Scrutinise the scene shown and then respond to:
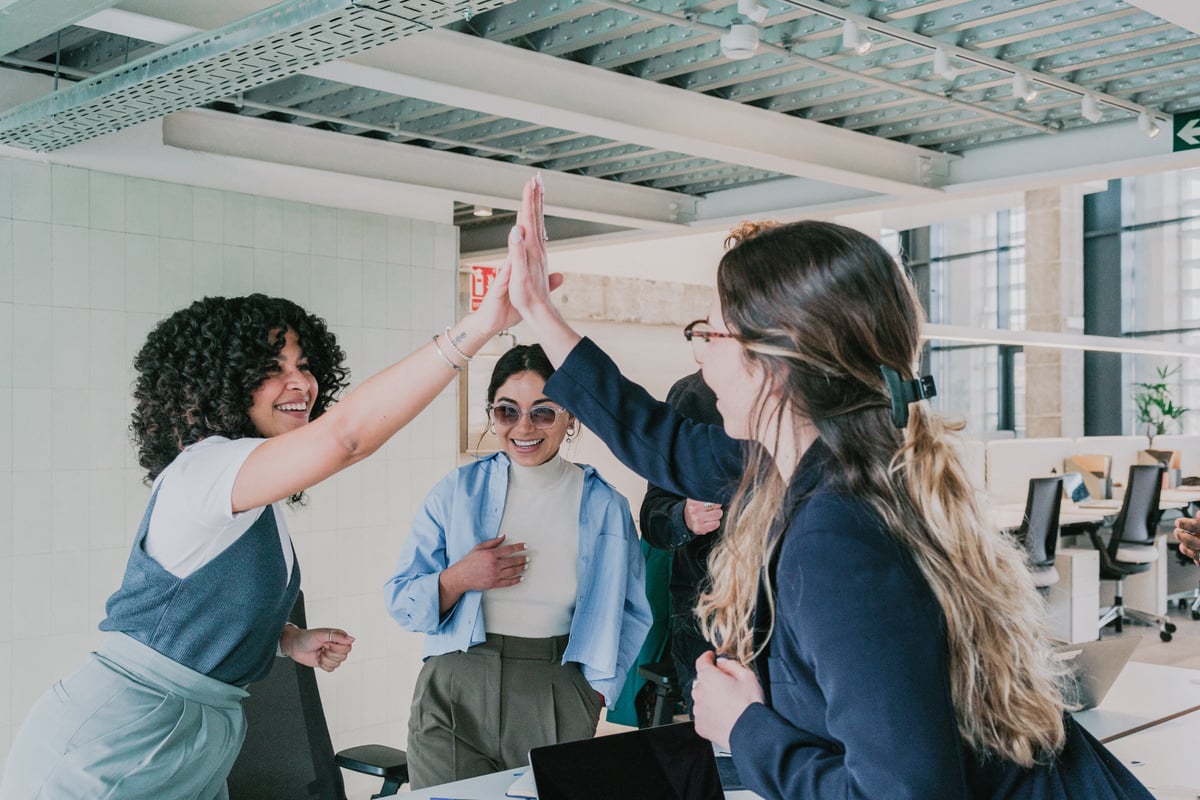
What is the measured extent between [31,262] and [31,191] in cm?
25

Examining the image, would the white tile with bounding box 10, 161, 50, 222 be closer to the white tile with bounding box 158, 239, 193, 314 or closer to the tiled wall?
the tiled wall

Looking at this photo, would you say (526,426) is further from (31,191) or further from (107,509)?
(31,191)

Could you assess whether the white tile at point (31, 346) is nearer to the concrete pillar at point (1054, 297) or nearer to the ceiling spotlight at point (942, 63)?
the ceiling spotlight at point (942, 63)

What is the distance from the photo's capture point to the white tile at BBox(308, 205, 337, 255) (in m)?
4.72

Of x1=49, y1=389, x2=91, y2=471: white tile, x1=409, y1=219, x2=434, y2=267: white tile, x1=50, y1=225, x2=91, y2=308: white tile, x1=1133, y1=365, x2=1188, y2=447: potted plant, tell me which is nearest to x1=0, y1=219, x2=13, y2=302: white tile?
x1=50, y1=225, x2=91, y2=308: white tile

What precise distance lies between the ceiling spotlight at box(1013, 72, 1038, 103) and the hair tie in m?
2.72

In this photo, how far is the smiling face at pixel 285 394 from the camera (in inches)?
82.8

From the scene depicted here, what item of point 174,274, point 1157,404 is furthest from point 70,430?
point 1157,404

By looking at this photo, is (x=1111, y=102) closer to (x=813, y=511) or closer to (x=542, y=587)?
(x=542, y=587)

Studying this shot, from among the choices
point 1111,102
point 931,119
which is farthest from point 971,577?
point 931,119

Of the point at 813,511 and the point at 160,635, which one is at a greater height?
the point at 813,511

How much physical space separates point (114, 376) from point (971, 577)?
3.64 m

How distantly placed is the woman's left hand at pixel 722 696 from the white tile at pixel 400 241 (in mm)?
3900

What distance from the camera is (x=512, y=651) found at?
2.71 metres
